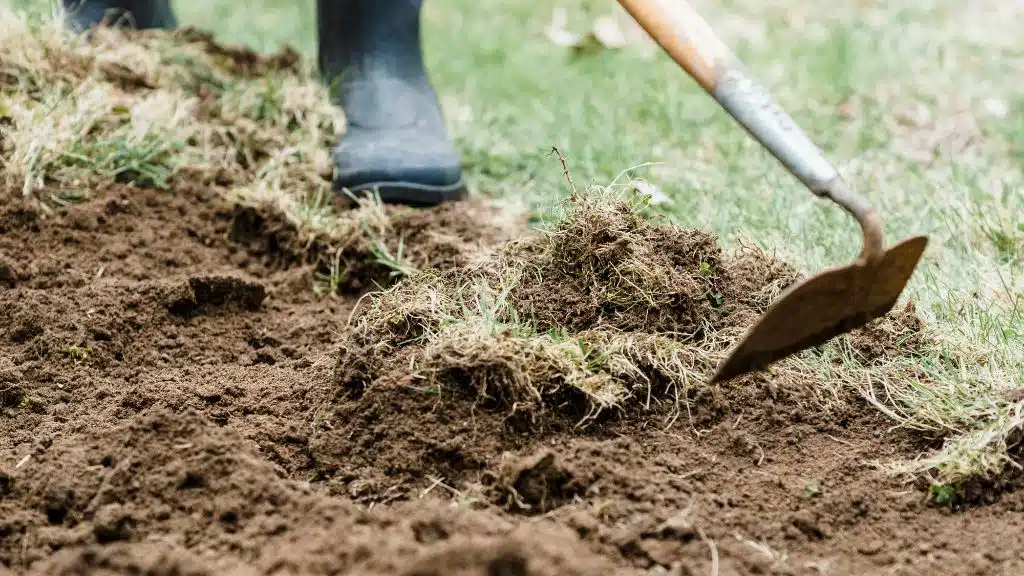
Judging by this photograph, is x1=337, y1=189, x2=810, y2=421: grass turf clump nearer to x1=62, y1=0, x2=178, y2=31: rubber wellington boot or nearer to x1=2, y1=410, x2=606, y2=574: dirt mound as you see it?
x1=2, y1=410, x2=606, y2=574: dirt mound

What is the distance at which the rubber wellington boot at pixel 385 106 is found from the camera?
307cm

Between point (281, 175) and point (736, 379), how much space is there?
166 centimetres

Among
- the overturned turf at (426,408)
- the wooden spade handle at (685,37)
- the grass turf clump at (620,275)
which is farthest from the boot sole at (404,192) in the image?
the wooden spade handle at (685,37)

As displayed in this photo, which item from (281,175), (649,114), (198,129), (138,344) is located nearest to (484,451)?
(138,344)

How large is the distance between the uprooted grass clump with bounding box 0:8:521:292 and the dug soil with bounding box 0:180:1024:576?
0.46 m

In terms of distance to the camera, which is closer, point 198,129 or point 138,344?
point 138,344

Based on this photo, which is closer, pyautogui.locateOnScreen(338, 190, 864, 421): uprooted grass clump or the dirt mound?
the dirt mound

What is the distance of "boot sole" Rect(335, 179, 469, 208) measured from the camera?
3057 millimetres

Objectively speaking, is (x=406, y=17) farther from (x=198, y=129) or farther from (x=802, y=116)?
(x=802, y=116)

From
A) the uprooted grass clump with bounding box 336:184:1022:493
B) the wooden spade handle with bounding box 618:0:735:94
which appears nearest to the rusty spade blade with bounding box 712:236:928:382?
the uprooted grass clump with bounding box 336:184:1022:493

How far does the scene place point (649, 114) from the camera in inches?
150

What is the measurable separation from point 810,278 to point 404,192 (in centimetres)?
157

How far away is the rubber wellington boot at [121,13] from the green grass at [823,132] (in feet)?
1.36

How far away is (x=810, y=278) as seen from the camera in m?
1.78
